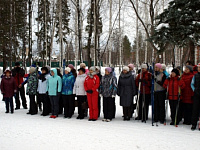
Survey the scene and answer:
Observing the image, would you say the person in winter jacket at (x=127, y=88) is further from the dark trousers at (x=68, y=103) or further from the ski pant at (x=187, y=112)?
the dark trousers at (x=68, y=103)

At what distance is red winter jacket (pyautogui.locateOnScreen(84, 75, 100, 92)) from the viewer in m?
7.71

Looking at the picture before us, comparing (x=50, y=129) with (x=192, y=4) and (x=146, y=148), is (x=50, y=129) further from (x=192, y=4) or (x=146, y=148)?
(x=192, y=4)

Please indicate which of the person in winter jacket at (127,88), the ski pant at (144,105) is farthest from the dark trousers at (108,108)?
the ski pant at (144,105)

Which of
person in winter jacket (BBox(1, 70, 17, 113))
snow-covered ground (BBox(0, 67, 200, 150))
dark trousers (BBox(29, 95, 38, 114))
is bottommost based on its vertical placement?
snow-covered ground (BBox(0, 67, 200, 150))

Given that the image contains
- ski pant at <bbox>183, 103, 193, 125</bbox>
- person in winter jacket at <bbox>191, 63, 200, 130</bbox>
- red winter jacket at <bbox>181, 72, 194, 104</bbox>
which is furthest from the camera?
ski pant at <bbox>183, 103, 193, 125</bbox>

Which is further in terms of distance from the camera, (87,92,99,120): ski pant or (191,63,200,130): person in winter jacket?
(87,92,99,120): ski pant

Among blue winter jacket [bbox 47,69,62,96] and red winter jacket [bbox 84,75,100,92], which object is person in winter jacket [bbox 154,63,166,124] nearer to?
red winter jacket [bbox 84,75,100,92]

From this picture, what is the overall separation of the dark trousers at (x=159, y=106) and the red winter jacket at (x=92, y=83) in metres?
2.09

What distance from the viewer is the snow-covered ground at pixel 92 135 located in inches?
197

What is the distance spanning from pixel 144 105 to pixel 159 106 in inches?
19.9

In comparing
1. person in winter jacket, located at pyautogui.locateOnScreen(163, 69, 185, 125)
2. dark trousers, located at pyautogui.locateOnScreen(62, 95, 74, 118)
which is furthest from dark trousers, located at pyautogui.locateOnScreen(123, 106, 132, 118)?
dark trousers, located at pyautogui.locateOnScreen(62, 95, 74, 118)

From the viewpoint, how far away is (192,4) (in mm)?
8711

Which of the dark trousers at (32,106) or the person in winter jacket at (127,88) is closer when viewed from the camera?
the person in winter jacket at (127,88)

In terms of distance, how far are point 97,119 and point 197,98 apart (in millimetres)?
3520
